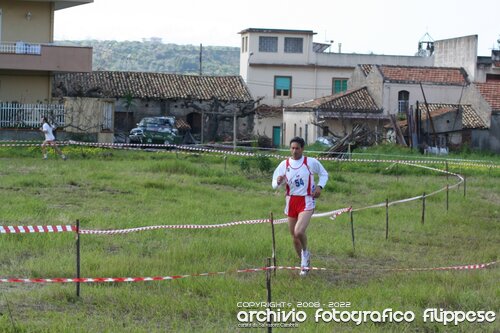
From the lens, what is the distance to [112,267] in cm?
1266

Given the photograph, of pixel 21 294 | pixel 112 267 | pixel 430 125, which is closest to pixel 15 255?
pixel 112 267

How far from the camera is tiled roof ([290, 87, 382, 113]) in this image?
192 ft

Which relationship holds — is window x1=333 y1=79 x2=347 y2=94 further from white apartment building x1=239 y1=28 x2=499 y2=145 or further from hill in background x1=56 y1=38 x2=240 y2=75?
hill in background x1=56 y1=38 x2=240 y2=75

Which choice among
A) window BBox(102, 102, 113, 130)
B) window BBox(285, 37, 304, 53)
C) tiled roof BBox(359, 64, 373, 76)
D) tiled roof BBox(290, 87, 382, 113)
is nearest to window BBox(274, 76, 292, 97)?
window BBox(285, 37, 304, 53)

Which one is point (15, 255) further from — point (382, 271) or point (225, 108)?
point (225, 108)

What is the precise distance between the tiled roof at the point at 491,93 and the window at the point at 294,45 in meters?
21.2

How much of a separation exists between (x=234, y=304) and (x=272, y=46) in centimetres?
6709

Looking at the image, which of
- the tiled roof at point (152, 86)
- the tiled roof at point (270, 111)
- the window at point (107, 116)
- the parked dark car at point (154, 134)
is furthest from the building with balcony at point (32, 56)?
the tiled roof at point (270, 111)

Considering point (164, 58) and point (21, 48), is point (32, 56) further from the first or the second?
point (164, 58)

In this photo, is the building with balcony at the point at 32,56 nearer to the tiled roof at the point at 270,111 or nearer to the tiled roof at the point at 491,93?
the tiled roof at the point at 491,93

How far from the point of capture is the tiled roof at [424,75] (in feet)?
197

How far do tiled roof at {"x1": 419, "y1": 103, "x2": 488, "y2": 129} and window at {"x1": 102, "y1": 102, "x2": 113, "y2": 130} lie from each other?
1859cm

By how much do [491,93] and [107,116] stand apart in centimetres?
2395

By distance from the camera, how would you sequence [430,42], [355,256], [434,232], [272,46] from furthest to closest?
[430,42]
[272,46]
[434,232]
[355,256]
